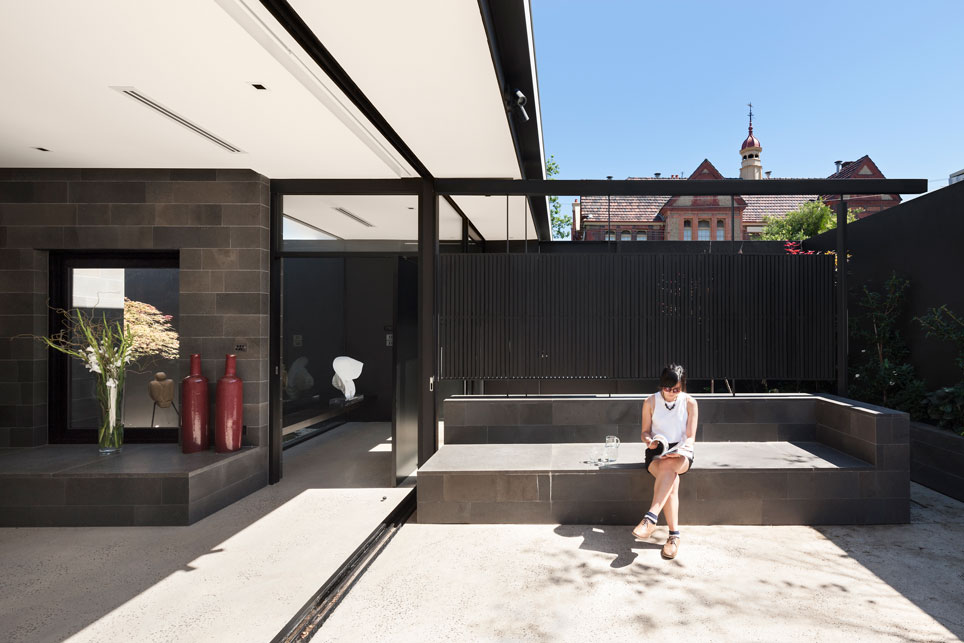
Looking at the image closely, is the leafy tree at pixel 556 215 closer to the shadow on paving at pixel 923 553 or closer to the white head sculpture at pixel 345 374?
the white head sculpture at pixel 345 374

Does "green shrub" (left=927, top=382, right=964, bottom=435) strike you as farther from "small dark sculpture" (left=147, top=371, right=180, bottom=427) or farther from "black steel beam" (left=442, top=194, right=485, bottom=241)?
"small dark sculpture" (left=147, top=371, right=180, bottom=427)

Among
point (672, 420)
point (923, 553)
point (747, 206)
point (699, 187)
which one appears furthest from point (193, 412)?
point (747, 206)

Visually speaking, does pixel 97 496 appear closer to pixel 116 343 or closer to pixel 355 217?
pixel 116 343

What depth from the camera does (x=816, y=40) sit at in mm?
12172

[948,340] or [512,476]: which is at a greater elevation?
[948,340]

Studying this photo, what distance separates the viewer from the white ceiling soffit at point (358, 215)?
482 centimetres

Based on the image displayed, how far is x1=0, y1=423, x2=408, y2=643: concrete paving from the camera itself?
2.39m

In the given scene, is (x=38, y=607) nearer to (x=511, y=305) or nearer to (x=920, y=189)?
(x=511, y=305)

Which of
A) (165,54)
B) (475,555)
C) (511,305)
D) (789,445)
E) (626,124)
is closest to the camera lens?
(165,54)

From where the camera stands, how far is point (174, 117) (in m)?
3.30

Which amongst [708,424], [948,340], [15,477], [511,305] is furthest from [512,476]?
[948,340]

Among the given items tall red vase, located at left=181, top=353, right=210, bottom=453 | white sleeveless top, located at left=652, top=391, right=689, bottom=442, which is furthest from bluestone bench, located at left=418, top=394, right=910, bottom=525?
tall red vase, located at left=181, top=353, right=210, bottom=453

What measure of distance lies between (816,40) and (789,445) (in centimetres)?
1248

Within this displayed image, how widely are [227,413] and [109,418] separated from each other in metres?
0.91
